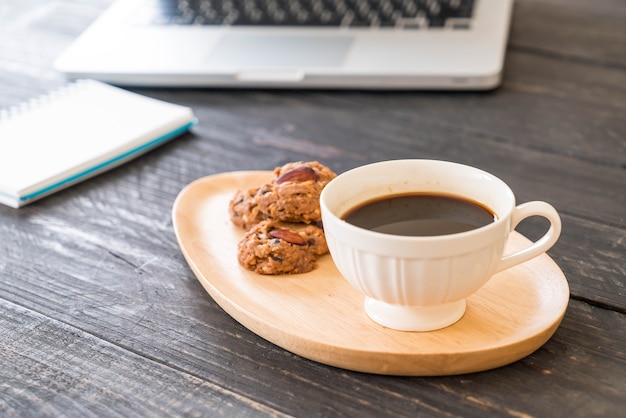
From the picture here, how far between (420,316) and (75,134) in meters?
0.59

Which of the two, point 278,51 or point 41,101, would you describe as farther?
point 278,51

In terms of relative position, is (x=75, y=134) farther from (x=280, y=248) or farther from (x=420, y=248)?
(x=420, y=248)

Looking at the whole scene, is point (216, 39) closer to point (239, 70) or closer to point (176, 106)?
point (239, 70)

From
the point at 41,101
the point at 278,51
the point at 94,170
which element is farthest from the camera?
the point at 278,51

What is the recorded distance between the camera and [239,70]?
125 cm

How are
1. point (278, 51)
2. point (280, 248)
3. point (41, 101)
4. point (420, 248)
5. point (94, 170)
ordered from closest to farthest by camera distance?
point (420, 248)
point (280, 248)
point (94, 170)
point (41, 101)
point (278, 51)

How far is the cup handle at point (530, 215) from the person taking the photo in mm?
675

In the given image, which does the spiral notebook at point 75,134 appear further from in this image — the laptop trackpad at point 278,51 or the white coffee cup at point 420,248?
the white coffee cup at point 420,248

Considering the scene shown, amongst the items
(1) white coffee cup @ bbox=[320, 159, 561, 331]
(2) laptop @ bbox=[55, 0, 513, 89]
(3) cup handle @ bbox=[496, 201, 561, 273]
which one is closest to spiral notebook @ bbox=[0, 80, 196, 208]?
(2) laptop @ bbox=[55, 0, 513, 89]

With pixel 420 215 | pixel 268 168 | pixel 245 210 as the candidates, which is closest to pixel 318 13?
pixel 268 168

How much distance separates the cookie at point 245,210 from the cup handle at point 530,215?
260 millimetres

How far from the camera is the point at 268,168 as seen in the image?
3.50 feet

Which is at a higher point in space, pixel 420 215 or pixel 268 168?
pixel 420 215

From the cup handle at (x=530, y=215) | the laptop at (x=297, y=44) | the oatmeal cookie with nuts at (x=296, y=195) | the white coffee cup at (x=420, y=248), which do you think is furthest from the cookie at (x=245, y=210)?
the laptop at (x=297, y=44)
